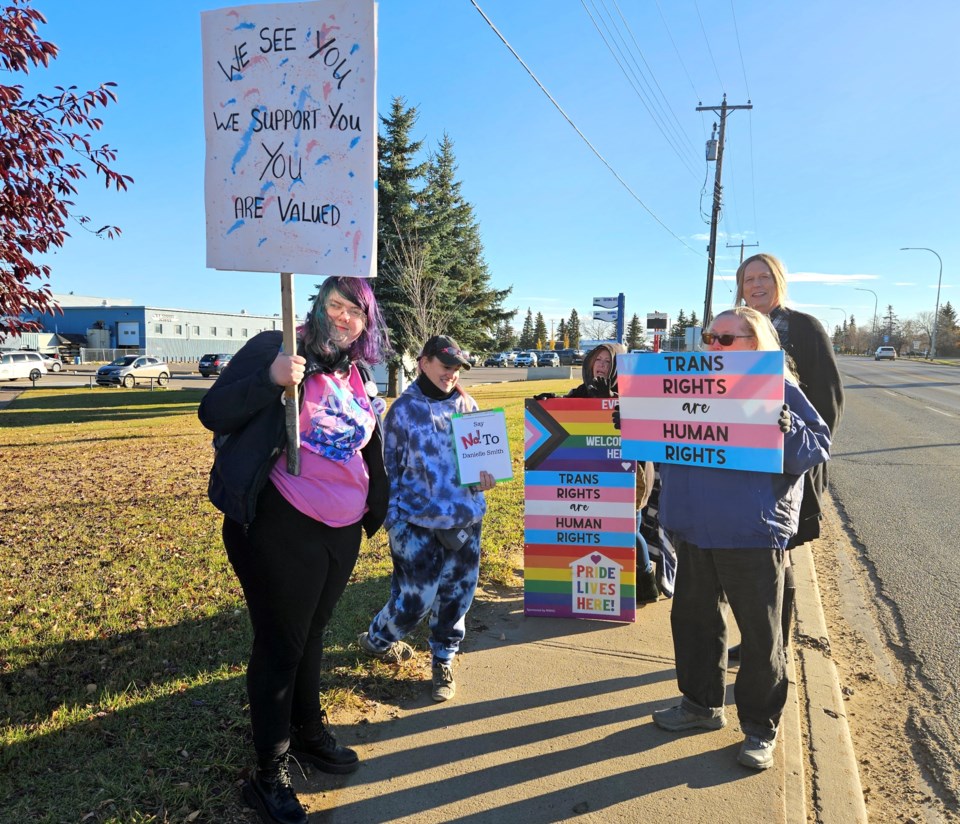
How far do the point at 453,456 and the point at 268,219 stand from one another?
1606mm

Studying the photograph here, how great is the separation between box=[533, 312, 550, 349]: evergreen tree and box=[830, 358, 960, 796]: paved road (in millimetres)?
84304

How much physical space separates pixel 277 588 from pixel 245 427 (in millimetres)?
607

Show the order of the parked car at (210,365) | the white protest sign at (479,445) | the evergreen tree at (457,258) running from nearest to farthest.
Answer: the white protest sign at (479,445) → the evergreen tree at (457,258) → the parked car at (210,365)

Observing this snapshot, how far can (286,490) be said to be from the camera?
8.04 ft

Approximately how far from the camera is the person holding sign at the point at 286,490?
7.69 feet

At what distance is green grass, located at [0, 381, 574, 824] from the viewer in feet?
8.86

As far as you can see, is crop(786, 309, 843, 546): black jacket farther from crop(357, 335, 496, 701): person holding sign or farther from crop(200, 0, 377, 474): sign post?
crop(200, 0, 377, 474): sign post

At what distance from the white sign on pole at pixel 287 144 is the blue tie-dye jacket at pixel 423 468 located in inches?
47.1

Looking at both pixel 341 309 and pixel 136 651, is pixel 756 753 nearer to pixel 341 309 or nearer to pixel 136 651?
pixel 341 309

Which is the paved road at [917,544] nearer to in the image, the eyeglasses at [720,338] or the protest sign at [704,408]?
the protest sign at [704,408]

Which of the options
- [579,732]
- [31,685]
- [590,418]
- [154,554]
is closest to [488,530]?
[590,418]

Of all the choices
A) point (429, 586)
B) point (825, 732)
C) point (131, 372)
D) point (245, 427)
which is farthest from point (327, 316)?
point (131, 372)

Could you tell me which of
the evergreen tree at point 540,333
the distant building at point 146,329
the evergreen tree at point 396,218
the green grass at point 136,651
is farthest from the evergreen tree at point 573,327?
the green grass at point 136,651

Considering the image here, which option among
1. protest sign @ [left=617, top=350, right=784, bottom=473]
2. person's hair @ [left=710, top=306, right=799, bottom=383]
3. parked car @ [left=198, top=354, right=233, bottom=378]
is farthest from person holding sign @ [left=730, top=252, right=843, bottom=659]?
parked car @ [left=198, top=354, right=233, bottom=378]
